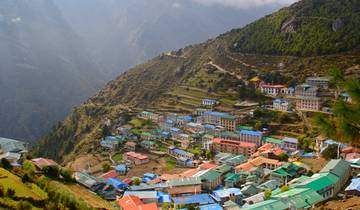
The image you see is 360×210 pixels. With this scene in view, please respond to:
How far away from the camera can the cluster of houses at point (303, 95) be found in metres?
50.2

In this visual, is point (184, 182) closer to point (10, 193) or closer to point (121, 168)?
point (121, 168)

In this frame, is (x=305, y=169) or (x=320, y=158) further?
(x=320, y=158)

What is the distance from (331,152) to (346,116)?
1247 inches

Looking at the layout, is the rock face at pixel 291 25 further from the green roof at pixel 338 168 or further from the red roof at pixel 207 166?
the green roof at pixel 338 168

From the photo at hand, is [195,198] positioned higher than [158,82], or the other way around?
[158,82]

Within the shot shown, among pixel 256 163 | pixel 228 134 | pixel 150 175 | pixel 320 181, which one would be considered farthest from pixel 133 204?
pixel 228 134

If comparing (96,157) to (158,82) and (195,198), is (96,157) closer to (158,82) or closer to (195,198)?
(195,198)

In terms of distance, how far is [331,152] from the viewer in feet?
123

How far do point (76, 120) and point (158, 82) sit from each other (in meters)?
18.1

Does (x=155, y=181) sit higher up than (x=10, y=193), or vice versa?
(x=10, y=193)

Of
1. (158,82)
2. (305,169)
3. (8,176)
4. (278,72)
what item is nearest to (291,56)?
(278,72)

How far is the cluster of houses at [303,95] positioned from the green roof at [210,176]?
19.1 meters

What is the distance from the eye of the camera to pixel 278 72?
62.9 m

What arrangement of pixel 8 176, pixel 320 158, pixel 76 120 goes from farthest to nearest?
pixel 76 120, pixel 320 158, pixel 8 176
